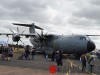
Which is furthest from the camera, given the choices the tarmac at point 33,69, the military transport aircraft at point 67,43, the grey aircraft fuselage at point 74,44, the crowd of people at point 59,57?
the military transport aircraft at point 67,43

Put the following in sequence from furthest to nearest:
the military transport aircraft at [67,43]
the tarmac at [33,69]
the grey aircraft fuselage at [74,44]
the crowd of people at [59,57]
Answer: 1. the military transport aircraft at [67,43]
2. the grey aircraft fuselage at [74,44]
3. the crowd of people at [59,57]
4. the tarmac at [33,69]

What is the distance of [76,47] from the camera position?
1519 inches

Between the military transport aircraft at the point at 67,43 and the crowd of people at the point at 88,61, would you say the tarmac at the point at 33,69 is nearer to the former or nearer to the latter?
the crowd of people at the point at 88,61

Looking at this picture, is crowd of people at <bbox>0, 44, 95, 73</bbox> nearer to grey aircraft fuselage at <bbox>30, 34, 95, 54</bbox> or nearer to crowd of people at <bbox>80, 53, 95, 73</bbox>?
crowd of people at <bbox>80, 53, 95, 73</bbox>

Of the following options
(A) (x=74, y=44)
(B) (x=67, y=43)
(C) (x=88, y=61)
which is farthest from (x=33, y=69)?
(B) (x=67, y=43)

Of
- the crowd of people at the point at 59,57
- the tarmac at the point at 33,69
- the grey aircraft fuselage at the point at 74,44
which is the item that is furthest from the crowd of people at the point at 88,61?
the grey aircraft fuselage at the point at 74,44

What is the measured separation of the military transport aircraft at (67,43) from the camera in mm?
37719

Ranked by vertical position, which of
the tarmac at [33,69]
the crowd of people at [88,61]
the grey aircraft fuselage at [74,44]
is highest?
the grey aircraft fuselage at [74,44]

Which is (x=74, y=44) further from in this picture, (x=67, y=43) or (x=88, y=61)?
(x=88, y=61)

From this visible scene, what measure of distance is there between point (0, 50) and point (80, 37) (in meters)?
12.4

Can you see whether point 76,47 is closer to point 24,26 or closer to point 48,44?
point 48,44

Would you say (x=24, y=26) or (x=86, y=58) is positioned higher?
(x=24, y=26)

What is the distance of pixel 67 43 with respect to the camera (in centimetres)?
4031

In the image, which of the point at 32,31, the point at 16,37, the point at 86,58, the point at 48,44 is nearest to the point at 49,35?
the point at 48,44
